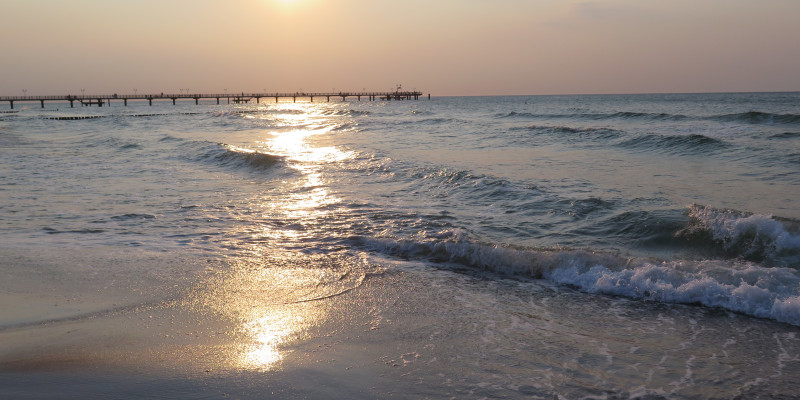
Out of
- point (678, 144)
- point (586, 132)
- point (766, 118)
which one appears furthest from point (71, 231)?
point (766, 118)

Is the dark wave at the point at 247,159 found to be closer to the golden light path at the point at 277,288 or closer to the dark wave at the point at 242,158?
the dark wave at the point at 242,158

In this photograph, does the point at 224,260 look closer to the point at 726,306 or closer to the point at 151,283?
the point at 151,283

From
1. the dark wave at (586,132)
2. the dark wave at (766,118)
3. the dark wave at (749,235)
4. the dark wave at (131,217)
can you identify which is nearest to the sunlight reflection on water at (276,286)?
the dark wave at (131,217)

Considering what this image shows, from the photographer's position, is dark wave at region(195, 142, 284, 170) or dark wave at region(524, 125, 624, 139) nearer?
dark wave at region(195, 142, 284, 170)

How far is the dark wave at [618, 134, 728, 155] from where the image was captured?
60.1ft

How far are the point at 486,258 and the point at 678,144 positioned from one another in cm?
1454

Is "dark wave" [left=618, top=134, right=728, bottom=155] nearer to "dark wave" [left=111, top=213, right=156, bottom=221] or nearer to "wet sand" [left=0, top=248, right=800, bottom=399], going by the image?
"wet sand" [left=0, top=248, right=800, bottom=399]

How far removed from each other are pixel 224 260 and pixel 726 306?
19.0 ft

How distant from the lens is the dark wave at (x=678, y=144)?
1831cm

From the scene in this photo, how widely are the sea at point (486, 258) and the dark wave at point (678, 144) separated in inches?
80.5

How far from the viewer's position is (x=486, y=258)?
25.3 ft

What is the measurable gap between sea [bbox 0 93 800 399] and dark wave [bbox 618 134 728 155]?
6.71 feet

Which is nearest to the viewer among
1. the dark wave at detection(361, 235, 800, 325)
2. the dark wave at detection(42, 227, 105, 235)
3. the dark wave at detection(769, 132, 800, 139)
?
the dark wave at detection(361, 235, 800, 325)

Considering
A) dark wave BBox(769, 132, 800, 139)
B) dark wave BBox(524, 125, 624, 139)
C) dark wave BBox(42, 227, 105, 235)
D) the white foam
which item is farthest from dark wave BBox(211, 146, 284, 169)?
dark wave BBox(769, 132, 800, 139)
